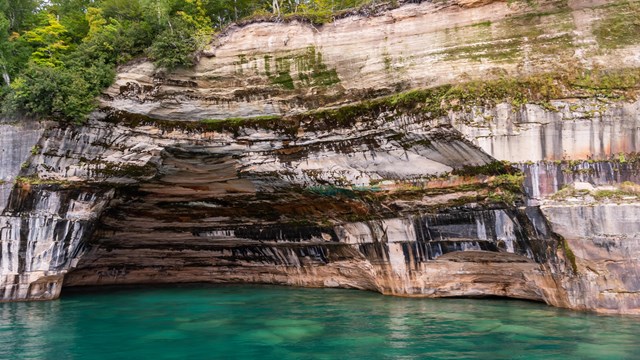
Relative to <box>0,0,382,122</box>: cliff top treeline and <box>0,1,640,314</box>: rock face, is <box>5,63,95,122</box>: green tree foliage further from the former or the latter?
<box>0,1,640,314</box>: rock face

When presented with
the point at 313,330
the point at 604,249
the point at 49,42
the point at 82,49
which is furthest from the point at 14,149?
the point at 604,249

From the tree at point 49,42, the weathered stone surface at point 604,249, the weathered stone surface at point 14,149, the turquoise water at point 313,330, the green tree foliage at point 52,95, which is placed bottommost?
the turquoise water at point 313,330

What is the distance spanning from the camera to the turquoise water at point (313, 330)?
27.9 ft

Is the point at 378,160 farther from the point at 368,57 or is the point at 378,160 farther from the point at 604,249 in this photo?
the point at 604,249

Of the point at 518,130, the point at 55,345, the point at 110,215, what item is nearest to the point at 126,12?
the point at 110,215

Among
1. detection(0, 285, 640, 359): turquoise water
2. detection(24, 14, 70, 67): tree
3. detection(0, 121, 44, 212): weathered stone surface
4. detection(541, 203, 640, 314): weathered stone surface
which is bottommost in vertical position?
detection(0, 285, 640, 359): turquoise water

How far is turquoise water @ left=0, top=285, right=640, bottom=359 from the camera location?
27.9 ft

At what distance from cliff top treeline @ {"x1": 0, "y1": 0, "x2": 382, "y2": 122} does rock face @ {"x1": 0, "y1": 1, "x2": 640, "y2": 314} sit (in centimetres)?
51

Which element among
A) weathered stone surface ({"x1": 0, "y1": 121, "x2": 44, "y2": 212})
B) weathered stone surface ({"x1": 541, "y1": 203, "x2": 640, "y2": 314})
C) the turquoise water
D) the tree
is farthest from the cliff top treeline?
weathered stone surface ({"x1": 541, "y1": 203, "x2": 640, "y2": 314})

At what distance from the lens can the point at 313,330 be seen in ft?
33.6

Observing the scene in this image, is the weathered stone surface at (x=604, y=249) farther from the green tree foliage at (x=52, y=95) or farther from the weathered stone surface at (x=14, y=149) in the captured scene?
the weathered stone surface at (x=14, y=149)

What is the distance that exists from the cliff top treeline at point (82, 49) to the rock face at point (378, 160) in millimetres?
511

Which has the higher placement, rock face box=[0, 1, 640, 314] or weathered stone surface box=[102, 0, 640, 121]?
weathered stone surface box=[102, 0, 640, 121]

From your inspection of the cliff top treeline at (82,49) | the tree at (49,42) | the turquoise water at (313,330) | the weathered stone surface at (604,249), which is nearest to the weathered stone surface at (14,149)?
the cliff top treeline at (82,49)
